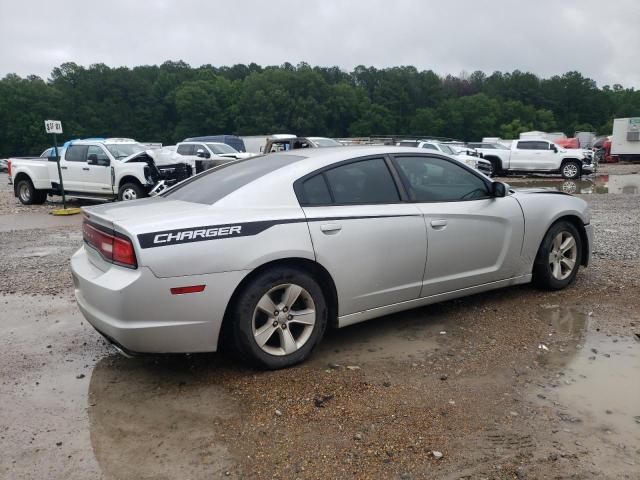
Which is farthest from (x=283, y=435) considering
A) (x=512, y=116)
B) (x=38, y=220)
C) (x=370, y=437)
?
(x=512, y=116)

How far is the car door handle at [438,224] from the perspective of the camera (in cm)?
432

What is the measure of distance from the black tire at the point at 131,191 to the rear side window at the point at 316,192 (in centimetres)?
1063

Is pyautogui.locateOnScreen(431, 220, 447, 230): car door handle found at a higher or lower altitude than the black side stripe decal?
lower

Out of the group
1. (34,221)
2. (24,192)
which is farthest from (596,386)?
(24,192)

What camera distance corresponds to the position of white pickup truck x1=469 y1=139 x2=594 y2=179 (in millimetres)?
23922

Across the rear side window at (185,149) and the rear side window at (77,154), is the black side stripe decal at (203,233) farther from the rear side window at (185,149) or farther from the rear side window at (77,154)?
the rear side window at (185,149)

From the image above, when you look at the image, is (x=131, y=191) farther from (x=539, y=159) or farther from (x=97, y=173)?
(x=539, y=159)

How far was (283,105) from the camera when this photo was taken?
92500 mm

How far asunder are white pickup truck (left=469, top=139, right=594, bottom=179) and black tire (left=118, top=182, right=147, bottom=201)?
17655mm

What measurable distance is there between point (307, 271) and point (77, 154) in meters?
13.3

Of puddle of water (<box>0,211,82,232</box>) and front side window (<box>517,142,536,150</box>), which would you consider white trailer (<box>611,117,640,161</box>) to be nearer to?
front side window (<box>517,142,536,150</box>)

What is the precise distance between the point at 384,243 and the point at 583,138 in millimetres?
56310

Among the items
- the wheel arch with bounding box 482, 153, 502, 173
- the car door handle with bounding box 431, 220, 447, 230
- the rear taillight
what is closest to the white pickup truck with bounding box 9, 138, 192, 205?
the rear taillight

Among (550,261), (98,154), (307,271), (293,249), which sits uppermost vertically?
(98,154)
